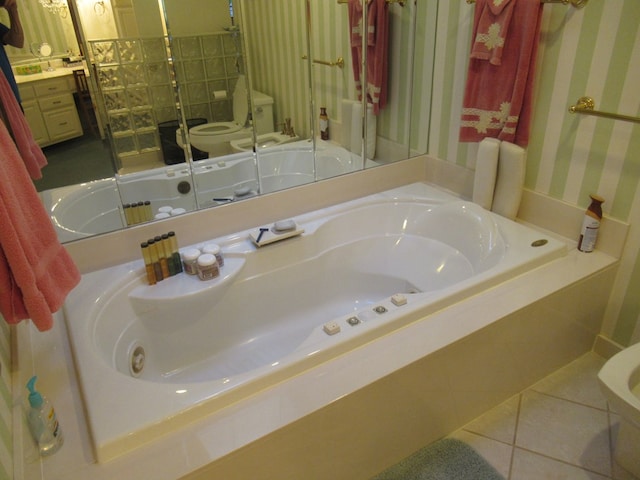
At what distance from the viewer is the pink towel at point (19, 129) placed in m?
1.40

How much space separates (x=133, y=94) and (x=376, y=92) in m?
1.21

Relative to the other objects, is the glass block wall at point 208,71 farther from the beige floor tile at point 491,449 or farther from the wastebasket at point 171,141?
the beige floor tile at point 491,449

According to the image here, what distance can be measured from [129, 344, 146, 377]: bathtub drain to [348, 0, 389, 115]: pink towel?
5.29 ft

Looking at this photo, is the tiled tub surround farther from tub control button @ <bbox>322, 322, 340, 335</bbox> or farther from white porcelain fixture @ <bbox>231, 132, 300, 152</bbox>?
white porcelain fixture @ <bbox>231, 132, 300, 152</bbox>

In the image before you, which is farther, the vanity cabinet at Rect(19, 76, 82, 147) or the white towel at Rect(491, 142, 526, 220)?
the white towel at Rect(491, 142, 526, 220)

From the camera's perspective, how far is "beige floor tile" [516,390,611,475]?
152cm

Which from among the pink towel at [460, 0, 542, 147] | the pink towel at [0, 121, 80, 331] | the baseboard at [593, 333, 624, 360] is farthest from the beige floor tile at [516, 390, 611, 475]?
the pink towel at [0, 121, 80, 331]

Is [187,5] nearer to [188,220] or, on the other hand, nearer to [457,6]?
[188,220]

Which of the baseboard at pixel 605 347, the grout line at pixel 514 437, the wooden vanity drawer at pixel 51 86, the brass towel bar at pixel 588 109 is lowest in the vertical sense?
the grout line at pixel 514 437

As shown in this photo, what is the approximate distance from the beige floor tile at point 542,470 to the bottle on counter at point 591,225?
80cm

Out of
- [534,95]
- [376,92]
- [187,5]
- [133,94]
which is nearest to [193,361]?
[133,94]

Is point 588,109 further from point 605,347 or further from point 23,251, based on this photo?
point 23,251

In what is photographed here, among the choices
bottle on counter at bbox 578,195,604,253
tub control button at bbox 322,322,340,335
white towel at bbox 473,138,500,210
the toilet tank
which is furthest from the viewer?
the toilet tank

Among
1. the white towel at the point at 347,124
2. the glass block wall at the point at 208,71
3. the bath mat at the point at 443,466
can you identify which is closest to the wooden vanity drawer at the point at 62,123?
the glass block wall at the point at 208,71
